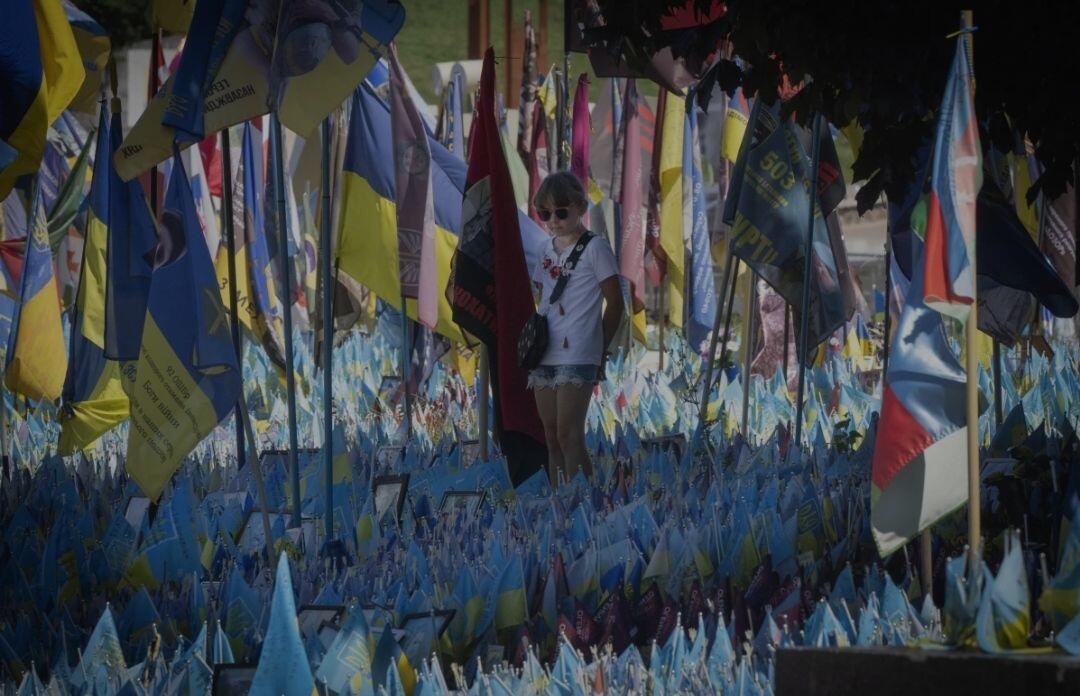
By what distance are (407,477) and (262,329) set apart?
5086mm

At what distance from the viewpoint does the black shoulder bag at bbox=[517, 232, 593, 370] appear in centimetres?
805

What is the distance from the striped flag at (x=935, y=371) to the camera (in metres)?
5.03

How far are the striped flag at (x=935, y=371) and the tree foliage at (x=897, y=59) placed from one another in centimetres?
132

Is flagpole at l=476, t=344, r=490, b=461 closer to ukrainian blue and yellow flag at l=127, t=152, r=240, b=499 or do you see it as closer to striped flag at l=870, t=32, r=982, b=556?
ukrainian blue and yellow flag at l=127, t=152, r=240, b=499

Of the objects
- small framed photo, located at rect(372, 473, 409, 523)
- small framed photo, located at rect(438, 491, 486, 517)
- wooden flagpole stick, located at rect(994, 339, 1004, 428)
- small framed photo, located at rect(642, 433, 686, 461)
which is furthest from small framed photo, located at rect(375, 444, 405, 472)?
wooden flagpole stick, located at rect(994, 339, 1004, 428)

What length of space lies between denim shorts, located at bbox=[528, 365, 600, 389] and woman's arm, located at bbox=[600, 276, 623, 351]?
0.15 metres

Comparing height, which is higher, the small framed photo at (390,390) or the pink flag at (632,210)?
the pink flag at (632,210)

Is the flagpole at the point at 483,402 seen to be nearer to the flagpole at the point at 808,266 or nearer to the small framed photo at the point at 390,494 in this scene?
the small framed photo at the point at 390,494

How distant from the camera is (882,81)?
660cm

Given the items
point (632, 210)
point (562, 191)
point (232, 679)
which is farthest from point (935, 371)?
point (632, 210)

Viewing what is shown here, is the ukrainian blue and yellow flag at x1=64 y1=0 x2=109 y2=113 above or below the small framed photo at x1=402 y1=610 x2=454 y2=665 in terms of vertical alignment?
above

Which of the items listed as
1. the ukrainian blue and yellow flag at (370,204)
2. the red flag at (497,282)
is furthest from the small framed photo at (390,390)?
the red flag at (497,282)

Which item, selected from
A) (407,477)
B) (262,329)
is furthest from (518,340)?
(262,329)

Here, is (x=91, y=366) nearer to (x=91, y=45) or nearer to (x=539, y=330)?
(x=91, y=45)
